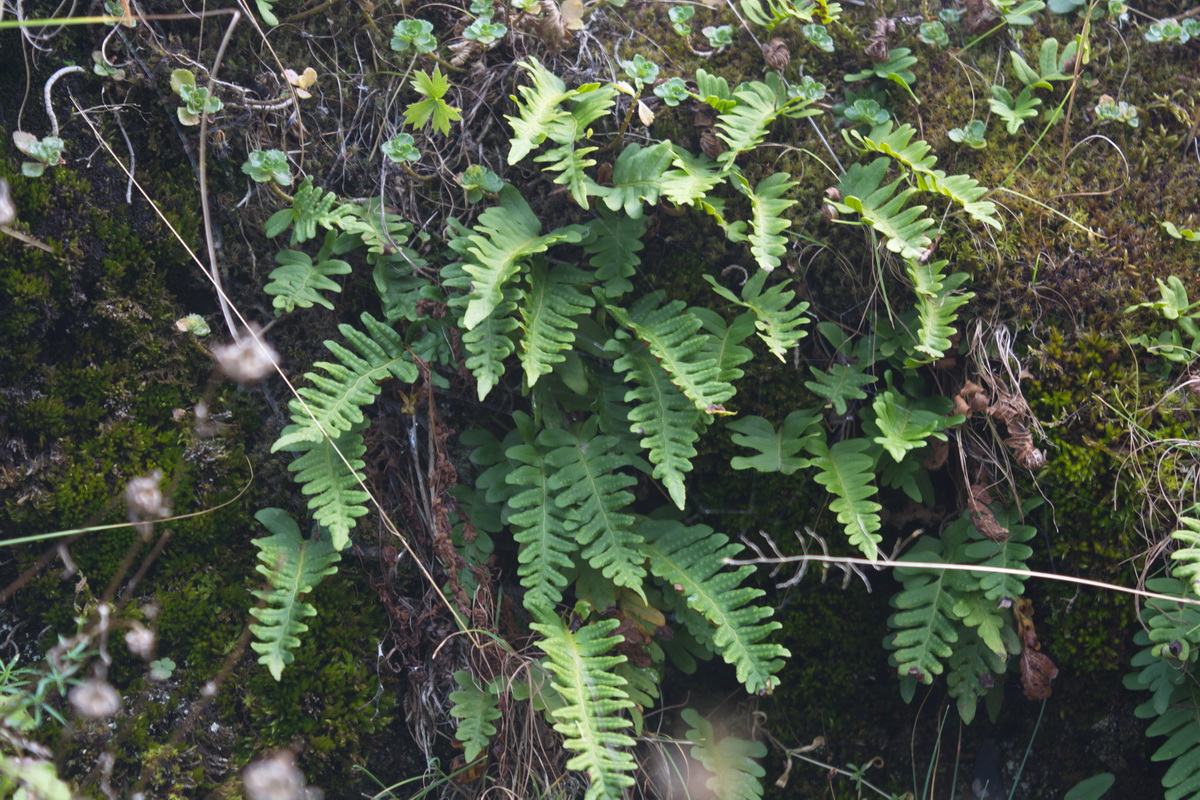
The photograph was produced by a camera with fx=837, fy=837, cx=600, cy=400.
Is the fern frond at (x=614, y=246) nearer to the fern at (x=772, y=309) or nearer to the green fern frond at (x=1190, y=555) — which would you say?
the fern at (x=772, y=309)

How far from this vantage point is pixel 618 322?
246 cm

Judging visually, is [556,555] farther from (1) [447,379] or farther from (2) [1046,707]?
(2) [1046,707]

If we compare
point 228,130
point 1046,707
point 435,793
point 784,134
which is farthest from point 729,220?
point 435,793

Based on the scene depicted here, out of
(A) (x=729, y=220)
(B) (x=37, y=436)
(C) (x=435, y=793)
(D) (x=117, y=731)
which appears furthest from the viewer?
(A) (x=729, y=220)

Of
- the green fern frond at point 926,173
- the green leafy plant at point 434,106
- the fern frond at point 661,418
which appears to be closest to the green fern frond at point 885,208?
the green fern frond at point 926,173

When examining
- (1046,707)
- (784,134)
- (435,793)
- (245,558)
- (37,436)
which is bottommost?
(435,793)

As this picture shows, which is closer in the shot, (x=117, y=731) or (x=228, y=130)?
(x=117, y=731)

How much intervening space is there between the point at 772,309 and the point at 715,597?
0.84 metres

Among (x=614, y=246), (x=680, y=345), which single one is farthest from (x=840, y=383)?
(x=614, y=246)

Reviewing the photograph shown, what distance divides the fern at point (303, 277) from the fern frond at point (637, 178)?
0.80 meters

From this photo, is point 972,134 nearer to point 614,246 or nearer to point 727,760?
point 614,246

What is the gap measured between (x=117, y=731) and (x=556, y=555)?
4.00 feet

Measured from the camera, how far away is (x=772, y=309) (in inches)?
96.1

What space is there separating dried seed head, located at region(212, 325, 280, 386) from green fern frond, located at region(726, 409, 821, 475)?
1.36m
